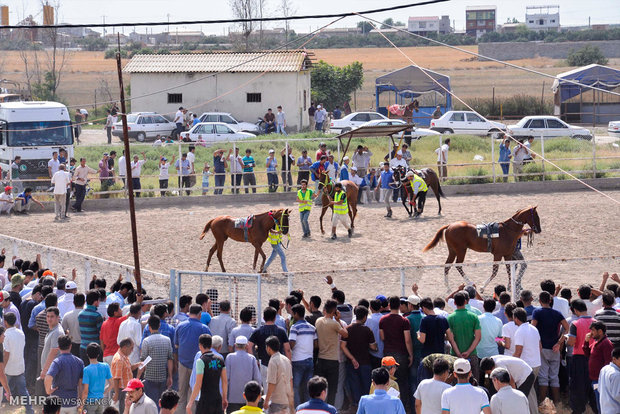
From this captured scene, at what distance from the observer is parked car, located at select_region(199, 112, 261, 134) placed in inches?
1471

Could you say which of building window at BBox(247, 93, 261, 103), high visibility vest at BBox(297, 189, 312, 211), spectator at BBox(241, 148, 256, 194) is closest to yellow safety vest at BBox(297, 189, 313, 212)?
high visibility vest at BBox(297, 189, 312, 211)

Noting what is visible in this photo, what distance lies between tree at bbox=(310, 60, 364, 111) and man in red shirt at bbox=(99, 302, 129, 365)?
39760mm

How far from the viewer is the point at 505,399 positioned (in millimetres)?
7211

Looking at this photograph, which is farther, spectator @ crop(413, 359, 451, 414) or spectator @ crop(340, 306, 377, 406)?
spectator @ crop(340, 306, 377, 406)

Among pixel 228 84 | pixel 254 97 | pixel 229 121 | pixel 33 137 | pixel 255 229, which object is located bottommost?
pixel 255 229

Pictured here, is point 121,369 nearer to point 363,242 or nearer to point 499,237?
point 499,237

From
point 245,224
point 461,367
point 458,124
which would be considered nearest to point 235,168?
point 245,224

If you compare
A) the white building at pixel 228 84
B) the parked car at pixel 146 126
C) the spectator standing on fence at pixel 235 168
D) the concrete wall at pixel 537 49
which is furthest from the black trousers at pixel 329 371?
the concrete wall at pixel 537 49

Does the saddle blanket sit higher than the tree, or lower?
lower

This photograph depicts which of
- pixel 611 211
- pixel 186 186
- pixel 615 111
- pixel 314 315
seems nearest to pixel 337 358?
pixel 314 315

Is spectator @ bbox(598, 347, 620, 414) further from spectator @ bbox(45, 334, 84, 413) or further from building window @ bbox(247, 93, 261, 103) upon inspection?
building window @ bbox(247, 93, 261, 103)

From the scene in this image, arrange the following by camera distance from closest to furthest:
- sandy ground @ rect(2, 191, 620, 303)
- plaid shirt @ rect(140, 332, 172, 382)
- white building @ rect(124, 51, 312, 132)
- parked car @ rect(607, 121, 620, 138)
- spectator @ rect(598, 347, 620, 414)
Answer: spectator @ rect(598, 347, 620, 414) → plaid shirt @ rect(140, 332, 172, 382) → sandy ground @ rect(2, 191, 620, 303) → parked car @ rect(607, 121, 620, 138) → white building @ rect(124, 51, 312, 132)

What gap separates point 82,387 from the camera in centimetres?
833

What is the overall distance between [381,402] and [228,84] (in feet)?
115
